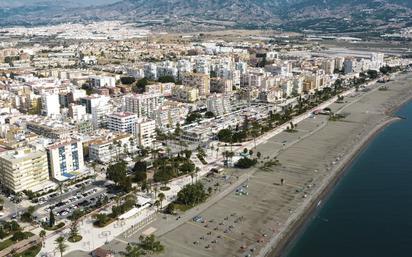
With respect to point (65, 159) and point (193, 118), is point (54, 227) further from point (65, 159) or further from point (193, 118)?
point (193, 118)

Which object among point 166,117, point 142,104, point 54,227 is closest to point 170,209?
point 54,227

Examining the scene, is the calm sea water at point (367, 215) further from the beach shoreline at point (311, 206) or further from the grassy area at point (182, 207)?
the grassy area at point (182, 207)

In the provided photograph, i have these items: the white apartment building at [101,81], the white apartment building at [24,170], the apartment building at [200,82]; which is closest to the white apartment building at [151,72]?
the apartment building at [200,82]

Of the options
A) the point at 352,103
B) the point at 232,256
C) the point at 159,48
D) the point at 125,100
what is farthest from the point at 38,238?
the point at 159,48

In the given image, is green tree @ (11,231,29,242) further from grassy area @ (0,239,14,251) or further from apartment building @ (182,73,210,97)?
apartment building @ (182,73,210,97)

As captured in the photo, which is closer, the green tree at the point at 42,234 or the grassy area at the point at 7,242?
the grassy area at the point at 7,242

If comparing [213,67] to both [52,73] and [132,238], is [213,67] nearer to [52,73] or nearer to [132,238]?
[52,73]
